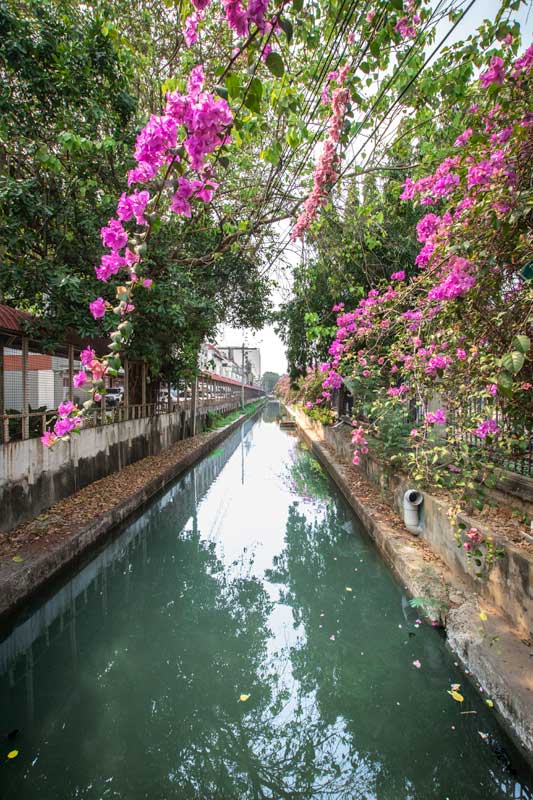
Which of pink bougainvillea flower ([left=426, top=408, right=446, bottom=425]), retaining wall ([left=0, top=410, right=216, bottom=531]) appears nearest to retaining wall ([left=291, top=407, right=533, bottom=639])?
pink bougainvillea flower ([left=426, top=408, right=446, bottom=425])

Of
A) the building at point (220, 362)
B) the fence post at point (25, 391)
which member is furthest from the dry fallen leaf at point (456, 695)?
the building at point (220, 362)

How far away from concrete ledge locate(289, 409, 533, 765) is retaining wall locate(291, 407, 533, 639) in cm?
7

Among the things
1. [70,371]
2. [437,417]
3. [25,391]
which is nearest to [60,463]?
[25,391]

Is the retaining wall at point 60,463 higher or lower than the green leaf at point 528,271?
lower

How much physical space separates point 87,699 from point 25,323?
13.3 feet

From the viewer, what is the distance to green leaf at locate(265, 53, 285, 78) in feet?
4.45

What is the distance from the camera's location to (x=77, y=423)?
1890mm

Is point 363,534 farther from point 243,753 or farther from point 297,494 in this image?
point 243,753

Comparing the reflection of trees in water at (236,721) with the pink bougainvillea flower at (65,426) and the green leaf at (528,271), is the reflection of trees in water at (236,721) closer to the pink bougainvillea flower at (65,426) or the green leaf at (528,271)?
the pink bougainvillea flower at (65,426)

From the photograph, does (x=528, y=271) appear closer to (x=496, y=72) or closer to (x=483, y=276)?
(x=483, y=276)

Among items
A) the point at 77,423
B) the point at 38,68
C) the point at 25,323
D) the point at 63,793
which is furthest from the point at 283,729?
the point at 38,68

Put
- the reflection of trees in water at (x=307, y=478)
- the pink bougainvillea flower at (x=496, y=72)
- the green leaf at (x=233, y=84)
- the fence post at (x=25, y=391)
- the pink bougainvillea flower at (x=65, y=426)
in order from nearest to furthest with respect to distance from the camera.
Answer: the green leaf at (x=233, y=84) → the pink bougainvillea flower at (x=65, y=426) → the pink bougainvillea flower at (x=496, y=72) → the fence post at (x=25, y=391) → the reflection of trees in water at (x=307, y=478)

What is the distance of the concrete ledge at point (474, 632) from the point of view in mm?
2193

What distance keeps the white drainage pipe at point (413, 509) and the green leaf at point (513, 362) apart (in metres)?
3.27
